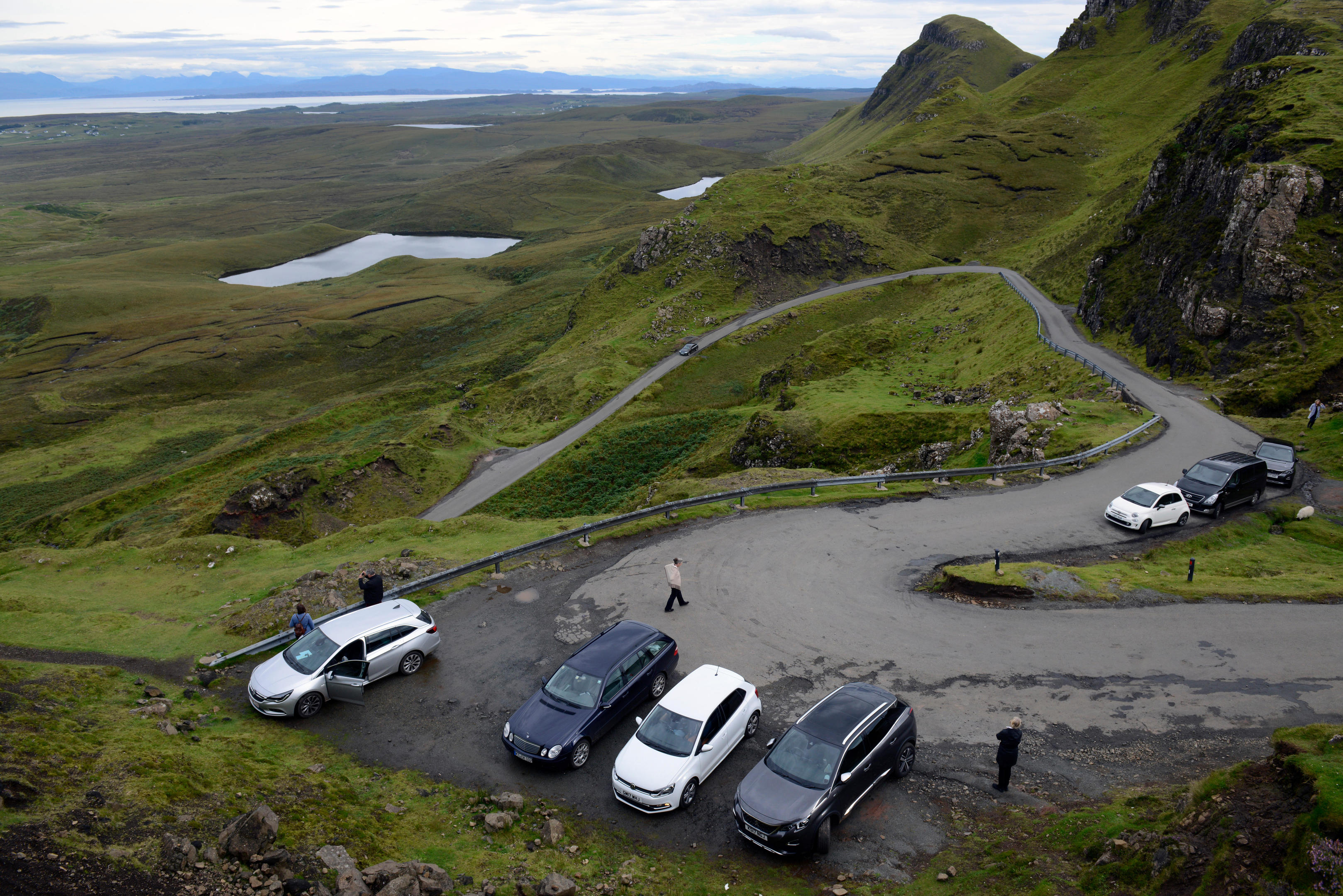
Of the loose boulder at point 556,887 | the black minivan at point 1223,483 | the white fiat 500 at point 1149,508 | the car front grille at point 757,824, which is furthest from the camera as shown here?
the black minivan at point 1223,483

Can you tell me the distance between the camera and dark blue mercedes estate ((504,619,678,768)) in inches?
648

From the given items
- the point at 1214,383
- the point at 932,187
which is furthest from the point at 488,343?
the point at 1214,383

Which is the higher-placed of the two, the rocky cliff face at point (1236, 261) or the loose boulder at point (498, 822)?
the rocky cliff face at point (1236, 261)

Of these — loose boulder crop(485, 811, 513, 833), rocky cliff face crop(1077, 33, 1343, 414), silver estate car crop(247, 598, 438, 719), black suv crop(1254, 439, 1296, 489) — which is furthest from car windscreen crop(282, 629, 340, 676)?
rocky cliff face crop(1077, 33, 1343, 414)

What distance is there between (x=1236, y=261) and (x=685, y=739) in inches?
2019

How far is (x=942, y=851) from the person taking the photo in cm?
1377

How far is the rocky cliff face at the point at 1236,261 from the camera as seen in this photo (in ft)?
137

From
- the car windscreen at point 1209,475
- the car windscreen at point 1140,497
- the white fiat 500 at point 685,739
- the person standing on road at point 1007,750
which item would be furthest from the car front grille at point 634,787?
the car windscreen at point 1209,475

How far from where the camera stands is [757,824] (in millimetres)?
13773

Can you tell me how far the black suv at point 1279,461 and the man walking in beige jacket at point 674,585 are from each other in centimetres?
2429

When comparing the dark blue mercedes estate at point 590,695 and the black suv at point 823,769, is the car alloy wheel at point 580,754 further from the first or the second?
the black suv at point 823,769

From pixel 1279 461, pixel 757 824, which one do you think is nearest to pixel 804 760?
pixel 757 824

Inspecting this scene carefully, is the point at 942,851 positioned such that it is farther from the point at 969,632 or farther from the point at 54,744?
the point at 54,744

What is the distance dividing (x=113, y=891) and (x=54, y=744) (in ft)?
17.9
